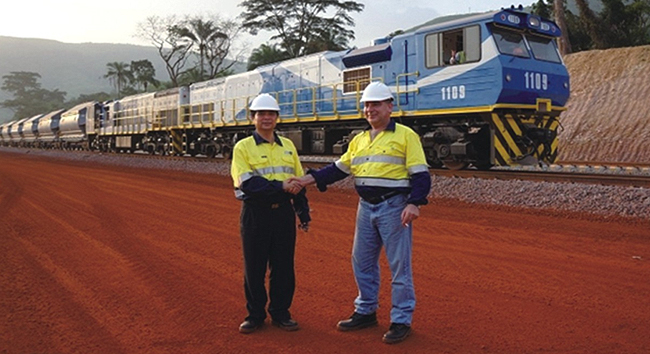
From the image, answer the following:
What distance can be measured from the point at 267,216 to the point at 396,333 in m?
1.32

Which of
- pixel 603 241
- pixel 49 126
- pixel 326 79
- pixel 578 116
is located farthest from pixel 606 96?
pixel 49 126

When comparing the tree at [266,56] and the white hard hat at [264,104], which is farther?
the tree at [266,56]

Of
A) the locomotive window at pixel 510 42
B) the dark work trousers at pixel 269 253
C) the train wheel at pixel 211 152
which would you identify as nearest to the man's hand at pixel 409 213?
the dark work trousers at pixel 269 253

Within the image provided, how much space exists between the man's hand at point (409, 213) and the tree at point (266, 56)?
42188 millimetres

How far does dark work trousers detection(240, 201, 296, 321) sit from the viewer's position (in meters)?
4.07

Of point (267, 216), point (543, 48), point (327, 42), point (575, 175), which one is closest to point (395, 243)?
point (267, 216)

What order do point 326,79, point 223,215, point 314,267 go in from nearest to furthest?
1. point 314,267
2. point 223,215
3. point 326,79

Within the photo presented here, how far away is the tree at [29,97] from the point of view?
12159 centimetres

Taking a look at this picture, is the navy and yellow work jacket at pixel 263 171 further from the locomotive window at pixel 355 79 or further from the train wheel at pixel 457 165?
the locomotive window at pixel 355 79

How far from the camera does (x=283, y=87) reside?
694 inches

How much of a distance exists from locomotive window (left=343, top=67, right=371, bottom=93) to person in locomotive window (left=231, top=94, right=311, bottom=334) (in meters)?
10.3

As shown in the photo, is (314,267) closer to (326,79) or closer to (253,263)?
(253,263)

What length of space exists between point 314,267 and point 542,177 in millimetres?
6551

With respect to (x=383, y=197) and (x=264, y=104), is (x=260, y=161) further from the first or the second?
(x=383, y=197)
